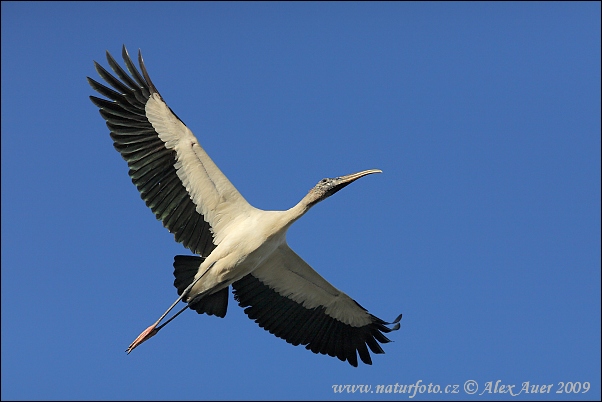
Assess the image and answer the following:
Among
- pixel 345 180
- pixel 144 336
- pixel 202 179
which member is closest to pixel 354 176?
pixel 345 180

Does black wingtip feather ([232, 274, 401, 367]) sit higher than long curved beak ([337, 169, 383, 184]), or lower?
lower

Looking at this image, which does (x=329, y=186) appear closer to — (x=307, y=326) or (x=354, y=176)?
Answer: (x=354, y=176)

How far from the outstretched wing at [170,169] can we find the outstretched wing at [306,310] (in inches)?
49.2

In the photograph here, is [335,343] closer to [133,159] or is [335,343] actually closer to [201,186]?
[201,186]

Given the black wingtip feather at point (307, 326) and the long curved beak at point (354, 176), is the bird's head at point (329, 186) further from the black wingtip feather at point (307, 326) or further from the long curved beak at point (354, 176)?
the black wingtip feather at point (307, 326)

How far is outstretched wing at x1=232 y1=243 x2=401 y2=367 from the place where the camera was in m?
16.3

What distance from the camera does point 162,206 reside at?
15680 mm

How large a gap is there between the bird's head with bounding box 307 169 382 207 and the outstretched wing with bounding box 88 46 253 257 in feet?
4.02

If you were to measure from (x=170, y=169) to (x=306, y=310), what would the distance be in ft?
11.9

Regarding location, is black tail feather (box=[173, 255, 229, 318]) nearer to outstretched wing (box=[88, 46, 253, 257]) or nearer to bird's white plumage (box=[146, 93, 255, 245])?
outstretched wing (box=[88, 46, 253, 257])

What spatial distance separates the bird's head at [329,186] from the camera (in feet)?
49.5

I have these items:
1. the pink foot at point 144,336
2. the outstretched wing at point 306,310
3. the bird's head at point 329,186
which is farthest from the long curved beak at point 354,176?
the pink foot at point 144,336

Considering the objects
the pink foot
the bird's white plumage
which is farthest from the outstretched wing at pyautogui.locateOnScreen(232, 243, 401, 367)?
the pink foot

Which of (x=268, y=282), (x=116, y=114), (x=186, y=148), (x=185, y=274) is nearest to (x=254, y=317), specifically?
(x=268, y=282)
